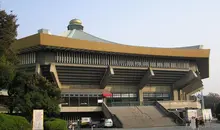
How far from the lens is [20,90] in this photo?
35500 mm

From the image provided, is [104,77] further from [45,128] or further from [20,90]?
[45,128]

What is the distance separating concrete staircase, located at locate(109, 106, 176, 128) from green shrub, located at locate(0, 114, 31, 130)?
2716cm

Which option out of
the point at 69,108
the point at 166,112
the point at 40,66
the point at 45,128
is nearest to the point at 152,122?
the point at 166,112

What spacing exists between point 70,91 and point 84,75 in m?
4.06

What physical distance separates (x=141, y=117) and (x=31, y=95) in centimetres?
2180

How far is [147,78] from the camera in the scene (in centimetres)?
6094

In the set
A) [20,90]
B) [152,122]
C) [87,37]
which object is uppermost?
[87,37]

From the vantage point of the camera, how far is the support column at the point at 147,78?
5972 cm

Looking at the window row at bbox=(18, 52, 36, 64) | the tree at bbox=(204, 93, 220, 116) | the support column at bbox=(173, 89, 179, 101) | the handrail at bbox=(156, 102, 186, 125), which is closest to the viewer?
the handrail at bbox=(156, 102, 186, 125)

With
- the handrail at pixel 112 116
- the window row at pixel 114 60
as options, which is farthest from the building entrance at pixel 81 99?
the window row at pixel 114 60

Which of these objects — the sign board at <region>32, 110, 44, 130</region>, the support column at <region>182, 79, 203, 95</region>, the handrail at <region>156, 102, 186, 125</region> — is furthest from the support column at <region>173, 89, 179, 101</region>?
the sign board at <region>32, 110, 44, 130</region>

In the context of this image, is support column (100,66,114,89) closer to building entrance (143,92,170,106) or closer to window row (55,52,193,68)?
window row (55,52,193,68)

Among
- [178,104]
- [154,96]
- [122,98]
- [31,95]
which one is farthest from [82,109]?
[31,95]

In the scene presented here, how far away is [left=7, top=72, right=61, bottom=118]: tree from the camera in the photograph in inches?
1346
